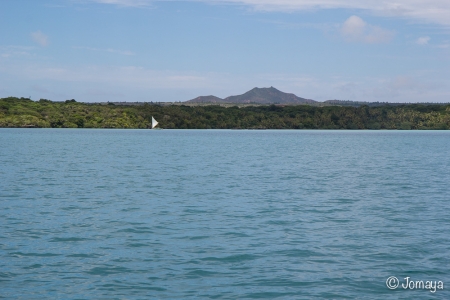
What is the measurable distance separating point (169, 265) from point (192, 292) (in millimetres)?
2658

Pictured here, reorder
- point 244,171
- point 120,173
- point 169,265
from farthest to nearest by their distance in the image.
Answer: point 244,171, point 120,173, point 169,265

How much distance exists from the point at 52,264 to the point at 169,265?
11.6ft

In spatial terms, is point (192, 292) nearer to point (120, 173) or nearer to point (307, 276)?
point (307, 276)

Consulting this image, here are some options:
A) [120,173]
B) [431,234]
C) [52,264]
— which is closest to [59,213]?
[52,264]

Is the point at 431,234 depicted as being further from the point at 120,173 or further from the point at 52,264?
the point at 120,173

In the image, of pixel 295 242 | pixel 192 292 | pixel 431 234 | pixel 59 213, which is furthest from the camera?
pixel 59 213

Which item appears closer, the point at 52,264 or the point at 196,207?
the point at 52,264

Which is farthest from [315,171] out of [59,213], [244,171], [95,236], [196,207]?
[95,236]

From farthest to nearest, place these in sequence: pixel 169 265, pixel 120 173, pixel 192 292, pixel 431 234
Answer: pixel 120 173, pixel 431 234, pixel 169 265, pixel 192 292

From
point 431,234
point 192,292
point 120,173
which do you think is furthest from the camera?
point 120,173

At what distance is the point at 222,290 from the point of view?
15.5 metres

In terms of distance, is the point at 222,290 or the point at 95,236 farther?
the point at 95,236

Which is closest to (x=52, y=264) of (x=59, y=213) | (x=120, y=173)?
(x=59, y=213)

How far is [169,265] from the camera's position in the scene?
17797 mm
